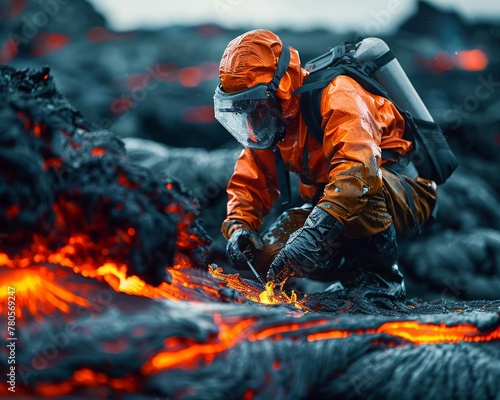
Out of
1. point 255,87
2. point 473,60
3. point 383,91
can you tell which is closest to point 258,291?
point 255,87

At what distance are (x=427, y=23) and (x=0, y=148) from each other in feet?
49.0

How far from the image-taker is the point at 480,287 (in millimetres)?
7691

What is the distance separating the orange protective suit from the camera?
3711 mm

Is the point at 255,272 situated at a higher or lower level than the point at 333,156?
lower

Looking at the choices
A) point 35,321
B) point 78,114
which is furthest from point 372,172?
point 35,321

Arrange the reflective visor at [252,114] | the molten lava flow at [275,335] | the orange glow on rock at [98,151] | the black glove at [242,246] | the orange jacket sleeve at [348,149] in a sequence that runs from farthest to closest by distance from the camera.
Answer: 1. the black glove at [242,246]
2. the reflective visor at [252,114]
3. the orange jacket sleeve at [348,149]
4. the orange glow on rock at [98,151]
5. the molten lava flow at [275,335]

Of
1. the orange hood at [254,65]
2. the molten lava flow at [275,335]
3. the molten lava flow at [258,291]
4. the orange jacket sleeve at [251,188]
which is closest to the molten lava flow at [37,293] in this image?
the molten lava flow at [275,335]

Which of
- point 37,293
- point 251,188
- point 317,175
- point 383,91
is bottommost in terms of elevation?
point 251,188

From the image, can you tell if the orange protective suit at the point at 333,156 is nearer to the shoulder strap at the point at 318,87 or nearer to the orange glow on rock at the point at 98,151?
the shoulder strap at the point at 318,87

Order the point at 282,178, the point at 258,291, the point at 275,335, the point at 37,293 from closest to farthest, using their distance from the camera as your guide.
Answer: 1. the point at 37,293
2. the point at 275,335
3. the point at 258,291
4. the point at 282,178

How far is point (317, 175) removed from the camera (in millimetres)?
4422

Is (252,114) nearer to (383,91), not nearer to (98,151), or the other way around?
(383,91)

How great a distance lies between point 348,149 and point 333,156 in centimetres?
16

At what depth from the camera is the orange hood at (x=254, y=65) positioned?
3898mm
